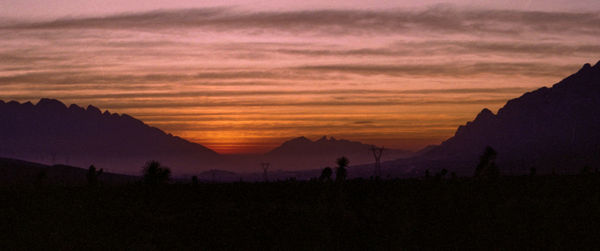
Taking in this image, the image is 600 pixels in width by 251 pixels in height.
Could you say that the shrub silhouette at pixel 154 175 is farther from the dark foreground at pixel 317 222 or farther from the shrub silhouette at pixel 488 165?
the shrub silhouette at pixel 488 165

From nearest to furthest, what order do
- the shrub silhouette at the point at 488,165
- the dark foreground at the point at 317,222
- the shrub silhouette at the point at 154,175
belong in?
the dark foreground at the point at 317,222 < the shrub silhouette at the point at 154,175 < the shrub silhouette at the point at 488,165

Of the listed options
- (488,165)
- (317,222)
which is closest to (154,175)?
(317,222)

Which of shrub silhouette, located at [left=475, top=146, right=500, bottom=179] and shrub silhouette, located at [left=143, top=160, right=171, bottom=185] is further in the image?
shrub silhouette, located at [left=475, top=146, right=500, bottom=179]

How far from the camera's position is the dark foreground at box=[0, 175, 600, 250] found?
43812 millimetres

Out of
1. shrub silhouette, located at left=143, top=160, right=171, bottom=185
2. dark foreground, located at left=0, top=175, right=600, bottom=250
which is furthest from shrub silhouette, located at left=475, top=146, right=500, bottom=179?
shrub silhouette, located at left=143, top=160, right=171, bottom=185

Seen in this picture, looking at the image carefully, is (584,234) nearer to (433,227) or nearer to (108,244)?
(433,227)

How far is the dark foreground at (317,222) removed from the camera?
43.8 metres

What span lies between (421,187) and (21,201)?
148 feet

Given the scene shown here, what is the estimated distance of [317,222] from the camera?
52.1 metres

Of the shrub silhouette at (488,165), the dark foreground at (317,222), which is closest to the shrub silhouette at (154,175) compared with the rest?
the dark foreground at (317,222)

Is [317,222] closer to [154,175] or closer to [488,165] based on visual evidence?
[154,175]

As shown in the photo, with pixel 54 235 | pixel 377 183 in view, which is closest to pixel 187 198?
pixel 377 183

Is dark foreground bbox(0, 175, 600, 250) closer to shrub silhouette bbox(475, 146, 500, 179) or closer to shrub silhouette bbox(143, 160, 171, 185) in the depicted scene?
shrub silhouette bbox(143, 160, 171, 185)

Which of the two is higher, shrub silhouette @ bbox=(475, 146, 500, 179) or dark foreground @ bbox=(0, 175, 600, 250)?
shrub silhouette @ bbox=(475, 146, 500, 179)
